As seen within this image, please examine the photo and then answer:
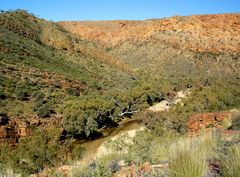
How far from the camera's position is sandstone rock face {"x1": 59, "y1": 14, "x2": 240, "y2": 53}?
248ft

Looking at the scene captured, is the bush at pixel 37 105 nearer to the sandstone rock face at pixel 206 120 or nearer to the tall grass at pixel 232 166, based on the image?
the sandstone rock face at pixel 206 120

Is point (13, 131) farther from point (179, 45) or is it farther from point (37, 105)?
point (179, 45)

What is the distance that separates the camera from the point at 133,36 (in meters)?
86.7

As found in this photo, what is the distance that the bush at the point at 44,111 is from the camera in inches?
1227

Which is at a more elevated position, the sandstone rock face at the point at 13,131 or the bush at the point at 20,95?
the bush at the point at 20,95

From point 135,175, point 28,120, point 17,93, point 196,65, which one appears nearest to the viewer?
point 135,175

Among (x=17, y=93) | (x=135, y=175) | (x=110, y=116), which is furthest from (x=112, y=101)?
(x=135, y=175)

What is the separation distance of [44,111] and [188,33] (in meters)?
53.4

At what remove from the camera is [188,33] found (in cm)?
7981

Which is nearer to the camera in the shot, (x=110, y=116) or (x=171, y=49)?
(x=110, y=116)

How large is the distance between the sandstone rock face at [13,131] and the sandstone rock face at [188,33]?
165 feet

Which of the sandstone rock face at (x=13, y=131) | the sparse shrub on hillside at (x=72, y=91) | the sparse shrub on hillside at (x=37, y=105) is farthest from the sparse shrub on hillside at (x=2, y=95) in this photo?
the sparse shrub on hillside at (x=72, y=91)

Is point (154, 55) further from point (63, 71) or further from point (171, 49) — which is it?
point (63, 71)

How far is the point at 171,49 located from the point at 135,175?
218ft
